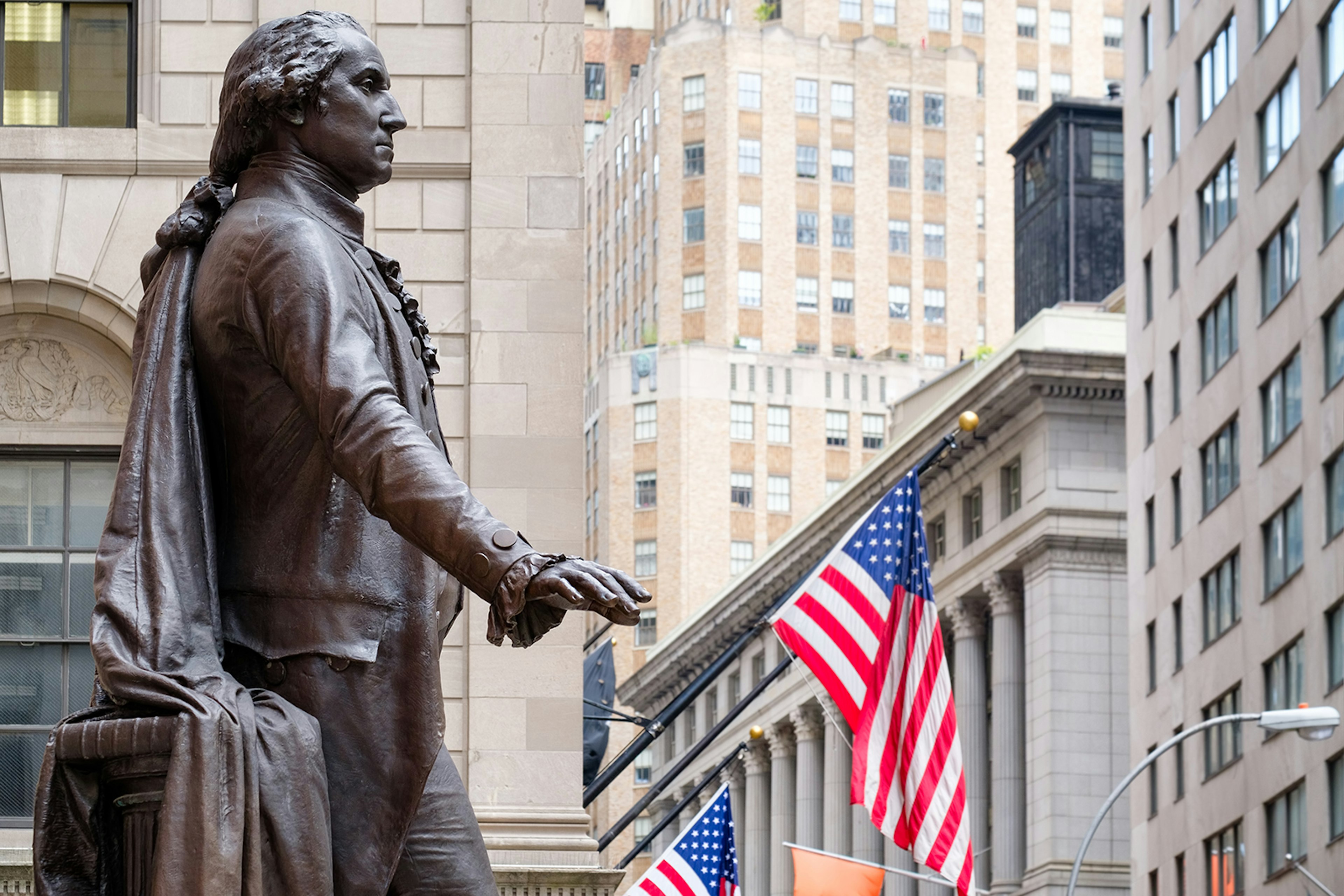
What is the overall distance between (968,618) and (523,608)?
258 ft

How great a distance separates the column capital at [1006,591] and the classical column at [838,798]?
1228 centimetres

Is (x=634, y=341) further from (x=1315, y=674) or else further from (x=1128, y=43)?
(x=1315, y=674)

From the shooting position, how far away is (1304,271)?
2142 inches

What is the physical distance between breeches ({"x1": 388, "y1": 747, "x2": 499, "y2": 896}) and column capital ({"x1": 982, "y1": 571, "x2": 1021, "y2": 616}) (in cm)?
7416

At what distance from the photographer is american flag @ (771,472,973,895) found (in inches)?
952

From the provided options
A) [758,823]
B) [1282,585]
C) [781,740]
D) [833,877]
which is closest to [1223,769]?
[1282,585]

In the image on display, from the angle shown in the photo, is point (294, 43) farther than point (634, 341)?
No

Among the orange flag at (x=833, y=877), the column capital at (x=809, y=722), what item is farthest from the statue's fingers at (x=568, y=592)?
the column capital at (x=809, y=722)

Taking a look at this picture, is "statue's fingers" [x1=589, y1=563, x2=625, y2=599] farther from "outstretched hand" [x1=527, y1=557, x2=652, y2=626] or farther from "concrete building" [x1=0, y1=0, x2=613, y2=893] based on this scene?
"concrete building" [x1=0, y1=0, x2=613, y2=893]

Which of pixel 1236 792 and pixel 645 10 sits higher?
pixel 645 10

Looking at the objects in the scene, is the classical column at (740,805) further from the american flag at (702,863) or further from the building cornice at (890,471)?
the american flag at (702,863)

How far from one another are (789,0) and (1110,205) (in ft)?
160

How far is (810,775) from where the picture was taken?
319 feet

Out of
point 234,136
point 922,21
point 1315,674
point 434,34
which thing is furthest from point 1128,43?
point 922,21
